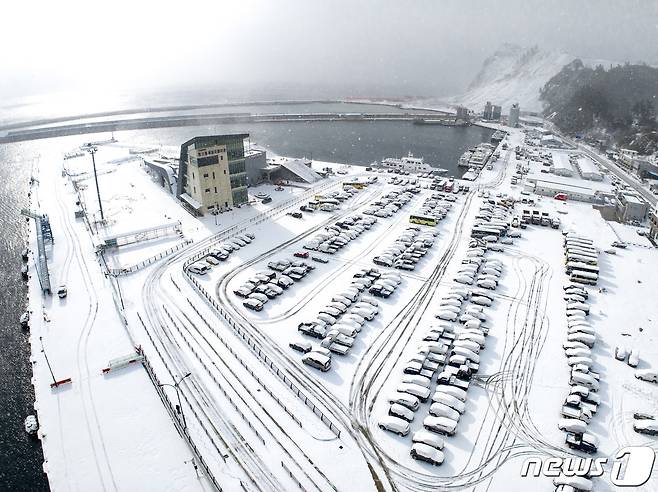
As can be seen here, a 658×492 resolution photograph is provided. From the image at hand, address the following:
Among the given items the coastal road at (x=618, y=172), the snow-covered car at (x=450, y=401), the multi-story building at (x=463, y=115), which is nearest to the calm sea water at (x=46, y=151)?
the multi-story building at (x=463, y=115)

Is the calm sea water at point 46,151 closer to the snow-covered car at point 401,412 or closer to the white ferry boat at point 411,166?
the white ferry boat at point 411,166

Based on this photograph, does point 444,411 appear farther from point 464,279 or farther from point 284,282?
point 284,282

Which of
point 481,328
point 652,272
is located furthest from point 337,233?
point 652,272

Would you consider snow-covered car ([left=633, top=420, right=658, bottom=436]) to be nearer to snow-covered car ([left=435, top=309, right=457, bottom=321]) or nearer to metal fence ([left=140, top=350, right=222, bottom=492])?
snow-covered car ([left=435, top=309, right=457, bottom=321])

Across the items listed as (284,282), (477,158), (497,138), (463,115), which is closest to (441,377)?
(284,282)

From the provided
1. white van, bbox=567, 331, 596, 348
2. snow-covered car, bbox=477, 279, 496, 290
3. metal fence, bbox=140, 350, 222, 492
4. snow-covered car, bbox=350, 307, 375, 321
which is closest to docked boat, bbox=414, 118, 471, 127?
snow-covered car, bbox=477, 279, 496, 290
